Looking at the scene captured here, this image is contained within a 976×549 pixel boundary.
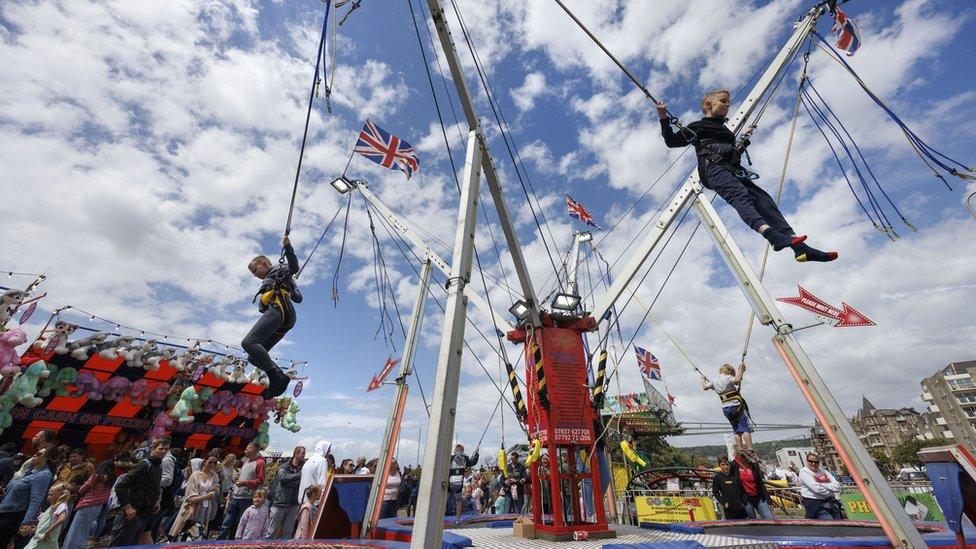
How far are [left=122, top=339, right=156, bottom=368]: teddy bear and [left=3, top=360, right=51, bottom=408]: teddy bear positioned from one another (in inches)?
90.7

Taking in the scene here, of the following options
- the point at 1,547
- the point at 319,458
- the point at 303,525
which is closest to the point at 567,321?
the point at 319,458

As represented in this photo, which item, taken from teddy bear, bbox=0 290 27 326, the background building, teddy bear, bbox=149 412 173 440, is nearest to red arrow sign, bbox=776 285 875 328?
teddy bear, bbox=0 290 27 326

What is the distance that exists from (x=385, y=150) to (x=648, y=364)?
15.2 m

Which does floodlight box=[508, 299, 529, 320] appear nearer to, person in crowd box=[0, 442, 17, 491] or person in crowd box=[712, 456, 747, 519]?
person in crowd box=[712, 456, 747, 519]

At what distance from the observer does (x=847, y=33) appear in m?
7.37

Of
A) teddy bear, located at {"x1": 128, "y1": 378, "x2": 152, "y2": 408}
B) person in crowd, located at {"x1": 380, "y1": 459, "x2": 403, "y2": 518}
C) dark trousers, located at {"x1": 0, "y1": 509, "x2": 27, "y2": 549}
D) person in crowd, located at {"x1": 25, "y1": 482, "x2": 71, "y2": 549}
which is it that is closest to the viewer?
person in crowd, located at {"x1": 25, "y1": 482, "x2": 71, "y2": 549}

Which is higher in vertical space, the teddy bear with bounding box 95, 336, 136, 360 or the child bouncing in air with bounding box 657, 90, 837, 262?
the teddy bear with bounding box 95, 336, 136, 360

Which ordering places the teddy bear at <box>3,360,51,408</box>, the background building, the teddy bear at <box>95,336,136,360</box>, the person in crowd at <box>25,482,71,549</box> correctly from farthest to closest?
the background building
the teddy bear at <box>95,336,136,360</box>
the teddy bear at <box>3,360,51,408</box>
the person in crowd at <box>25,482,71,549</box>

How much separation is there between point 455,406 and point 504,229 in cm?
416

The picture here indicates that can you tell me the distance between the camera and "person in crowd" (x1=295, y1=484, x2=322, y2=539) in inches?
266

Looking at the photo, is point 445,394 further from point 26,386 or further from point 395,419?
point 26,386

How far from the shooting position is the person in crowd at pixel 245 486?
27.5ft

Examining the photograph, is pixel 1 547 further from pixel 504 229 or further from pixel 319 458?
pixel 504 229

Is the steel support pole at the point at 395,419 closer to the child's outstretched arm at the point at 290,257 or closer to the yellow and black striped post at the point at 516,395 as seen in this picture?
the yellow and black striped post at the point at 516,395
